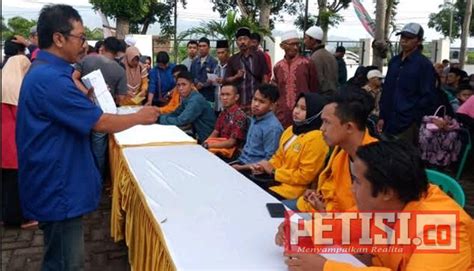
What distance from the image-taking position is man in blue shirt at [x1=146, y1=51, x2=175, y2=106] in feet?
18.6

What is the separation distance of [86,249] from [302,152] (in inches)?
64.0

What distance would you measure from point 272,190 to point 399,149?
142cm

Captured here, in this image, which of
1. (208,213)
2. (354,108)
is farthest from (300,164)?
(208,213)

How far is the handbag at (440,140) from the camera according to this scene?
407 centimetres

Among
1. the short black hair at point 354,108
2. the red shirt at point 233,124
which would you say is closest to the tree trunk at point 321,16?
the red shirt at point 233,124

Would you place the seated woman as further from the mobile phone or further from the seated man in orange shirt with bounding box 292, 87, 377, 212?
the mobile phone

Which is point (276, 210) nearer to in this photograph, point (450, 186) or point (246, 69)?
point (450, 186)

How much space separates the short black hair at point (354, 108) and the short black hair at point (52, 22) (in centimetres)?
113

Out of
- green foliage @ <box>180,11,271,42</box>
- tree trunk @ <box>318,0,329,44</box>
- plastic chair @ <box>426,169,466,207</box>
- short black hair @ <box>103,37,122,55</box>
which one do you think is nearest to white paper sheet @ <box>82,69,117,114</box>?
short black hair @ <box>103,37,122,55</box>

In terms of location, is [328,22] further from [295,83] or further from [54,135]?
[54,135]

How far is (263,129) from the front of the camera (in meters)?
3.07

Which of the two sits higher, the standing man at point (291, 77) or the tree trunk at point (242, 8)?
the tree trunk at point (242, 8)

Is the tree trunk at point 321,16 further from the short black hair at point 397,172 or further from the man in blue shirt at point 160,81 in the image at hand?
the short black hair at point 397,172

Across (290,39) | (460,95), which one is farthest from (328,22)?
(290,39)
